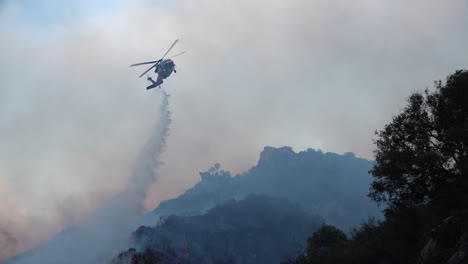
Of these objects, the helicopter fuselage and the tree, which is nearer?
the tree

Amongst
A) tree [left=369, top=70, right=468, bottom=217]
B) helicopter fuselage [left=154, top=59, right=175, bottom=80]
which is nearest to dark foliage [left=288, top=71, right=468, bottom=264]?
tree [left=369, top=70, right=468, bottom=217]

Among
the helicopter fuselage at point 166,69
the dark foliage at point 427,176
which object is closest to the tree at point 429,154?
the dark foliage at point 427,176

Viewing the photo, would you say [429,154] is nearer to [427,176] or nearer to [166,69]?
[427,176]

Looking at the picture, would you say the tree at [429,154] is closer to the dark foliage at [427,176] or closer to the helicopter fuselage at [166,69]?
the dark foliage at [427,176]

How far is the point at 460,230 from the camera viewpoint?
31.1 m

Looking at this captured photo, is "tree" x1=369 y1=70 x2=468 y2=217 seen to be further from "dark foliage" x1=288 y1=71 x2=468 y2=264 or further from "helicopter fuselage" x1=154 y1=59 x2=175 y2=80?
"helicopter fuselage" x1=154 y1=59 x2=175 y2=80

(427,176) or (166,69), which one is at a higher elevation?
(166,69)

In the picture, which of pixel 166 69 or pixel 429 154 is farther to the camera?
pixel 166 69

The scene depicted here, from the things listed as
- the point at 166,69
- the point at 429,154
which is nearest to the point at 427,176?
the point at 429,154

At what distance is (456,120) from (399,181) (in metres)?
6.59

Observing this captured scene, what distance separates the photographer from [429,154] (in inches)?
1347

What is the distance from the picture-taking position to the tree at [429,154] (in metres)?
33.9

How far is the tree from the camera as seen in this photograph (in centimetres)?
3394

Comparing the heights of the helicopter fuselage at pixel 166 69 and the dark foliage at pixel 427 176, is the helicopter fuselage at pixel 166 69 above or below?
above
